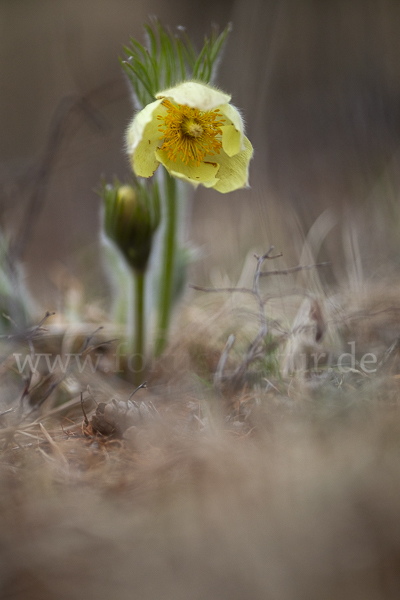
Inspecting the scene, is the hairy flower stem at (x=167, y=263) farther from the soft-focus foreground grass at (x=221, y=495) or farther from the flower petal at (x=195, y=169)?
the soft-focus foreground grass at (x=221, y=495)

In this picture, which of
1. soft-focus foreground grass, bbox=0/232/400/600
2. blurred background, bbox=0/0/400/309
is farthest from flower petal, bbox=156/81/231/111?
soft-focus foreground grass, bbox=0/232/400/600

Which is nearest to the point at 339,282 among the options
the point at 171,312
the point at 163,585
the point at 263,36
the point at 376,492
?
the point at 171,312

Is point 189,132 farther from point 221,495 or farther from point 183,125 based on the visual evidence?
point 221,495

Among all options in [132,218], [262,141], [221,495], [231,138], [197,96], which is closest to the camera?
[221,495]

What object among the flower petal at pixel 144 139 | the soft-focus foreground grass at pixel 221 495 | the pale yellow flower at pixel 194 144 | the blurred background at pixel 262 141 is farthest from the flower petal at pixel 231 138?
the soft-focus foreground grass at pixel 221 495

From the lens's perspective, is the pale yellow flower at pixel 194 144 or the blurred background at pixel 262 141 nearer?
the pale yellow flower at pixel 194 144

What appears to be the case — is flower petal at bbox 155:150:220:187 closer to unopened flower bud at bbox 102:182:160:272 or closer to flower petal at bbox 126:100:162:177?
flower petal at bbox 126:100:162:177

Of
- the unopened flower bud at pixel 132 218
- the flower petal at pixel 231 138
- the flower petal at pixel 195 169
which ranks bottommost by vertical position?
the unopened flower bud at pixel 132 218

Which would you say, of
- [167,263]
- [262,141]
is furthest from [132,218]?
[262,141]
